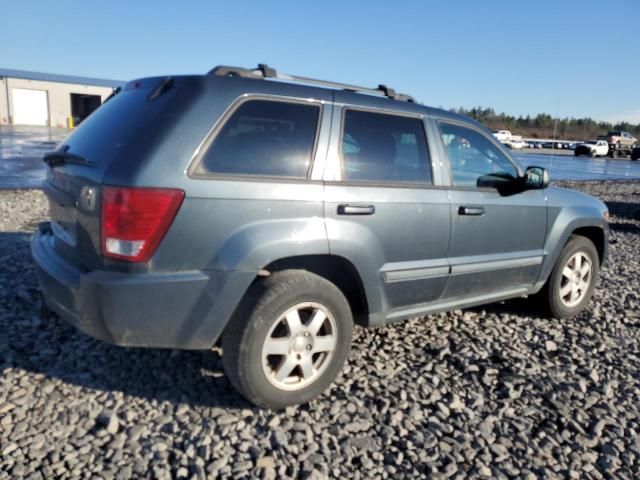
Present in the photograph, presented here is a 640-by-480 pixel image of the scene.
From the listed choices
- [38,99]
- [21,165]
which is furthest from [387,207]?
[38,99]

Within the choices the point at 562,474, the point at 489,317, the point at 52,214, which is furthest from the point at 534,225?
the point at 52,214

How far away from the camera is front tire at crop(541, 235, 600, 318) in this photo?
4.52 metres

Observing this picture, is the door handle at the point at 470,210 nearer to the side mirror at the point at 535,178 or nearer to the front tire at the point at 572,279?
the side mirror at the point at 535,178

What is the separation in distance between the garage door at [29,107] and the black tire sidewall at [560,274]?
44.3 m

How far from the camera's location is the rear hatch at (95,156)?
2.54m

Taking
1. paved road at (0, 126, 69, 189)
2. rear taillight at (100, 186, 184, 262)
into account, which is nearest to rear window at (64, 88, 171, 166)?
rear taillight at (100, 186, 184, 262)

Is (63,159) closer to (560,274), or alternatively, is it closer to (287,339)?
(287,339)

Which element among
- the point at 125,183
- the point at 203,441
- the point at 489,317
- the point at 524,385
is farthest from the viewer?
the point at 489,317

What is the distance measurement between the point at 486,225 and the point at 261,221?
188cm

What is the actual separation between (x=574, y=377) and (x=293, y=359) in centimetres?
204

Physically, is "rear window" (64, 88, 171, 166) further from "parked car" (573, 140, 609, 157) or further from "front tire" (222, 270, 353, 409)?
"parked car" (573, 140, 609, 157)

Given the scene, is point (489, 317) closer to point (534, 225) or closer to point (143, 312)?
point (534, 225)

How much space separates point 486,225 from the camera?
3.76 m

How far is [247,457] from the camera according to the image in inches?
99.9
